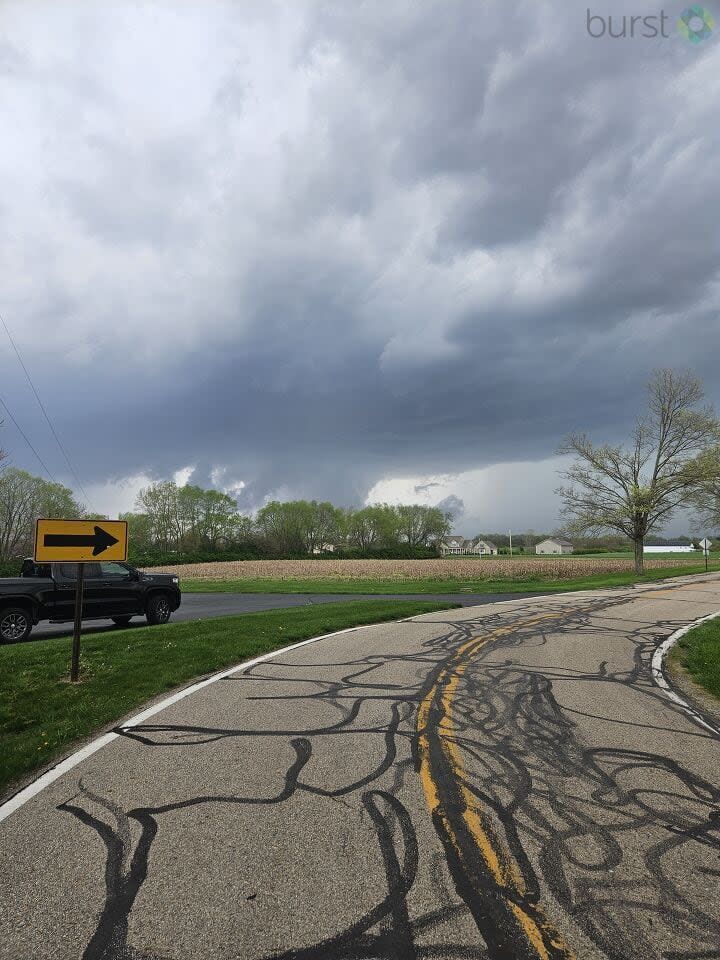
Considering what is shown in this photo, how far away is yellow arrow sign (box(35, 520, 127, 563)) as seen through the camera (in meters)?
7.76

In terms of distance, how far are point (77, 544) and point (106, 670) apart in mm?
2209

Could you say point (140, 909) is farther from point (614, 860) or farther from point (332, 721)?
point (332, 721)

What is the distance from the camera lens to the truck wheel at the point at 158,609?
1525cm

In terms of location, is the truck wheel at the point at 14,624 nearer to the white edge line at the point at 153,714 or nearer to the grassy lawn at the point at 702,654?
the white edge line at the point at 153,714

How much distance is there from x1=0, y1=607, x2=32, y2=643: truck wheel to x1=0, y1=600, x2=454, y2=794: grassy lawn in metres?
1.54

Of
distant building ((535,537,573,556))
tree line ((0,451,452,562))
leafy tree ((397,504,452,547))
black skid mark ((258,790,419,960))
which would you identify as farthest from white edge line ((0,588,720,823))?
distant building ((535,537,573,556))

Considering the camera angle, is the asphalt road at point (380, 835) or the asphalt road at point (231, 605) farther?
the asphalt road at point (231, 605)

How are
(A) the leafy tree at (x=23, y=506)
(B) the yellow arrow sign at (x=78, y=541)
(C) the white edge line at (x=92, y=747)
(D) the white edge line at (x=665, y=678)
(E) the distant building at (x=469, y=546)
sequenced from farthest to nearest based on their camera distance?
(E) the distant building at (x=469, y=546)
(A) the leafy tree at (x=23, y=506)
(B) the yellow arrow sign at (x=78, y=541)
(D) the white edge line at (x=665, y=678)
(C) the white edge line at (x=92, y=747)

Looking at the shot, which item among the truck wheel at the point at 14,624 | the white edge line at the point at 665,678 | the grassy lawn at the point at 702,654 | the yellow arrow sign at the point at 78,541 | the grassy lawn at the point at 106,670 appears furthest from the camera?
the truck wheel at the point at 14,624

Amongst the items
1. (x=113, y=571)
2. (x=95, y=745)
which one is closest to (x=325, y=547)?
(x=113, y=571)

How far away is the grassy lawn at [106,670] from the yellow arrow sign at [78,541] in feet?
6.00

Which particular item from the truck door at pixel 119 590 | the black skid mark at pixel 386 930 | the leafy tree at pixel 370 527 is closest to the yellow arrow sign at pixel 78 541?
the black skid mark at pixel 386 930

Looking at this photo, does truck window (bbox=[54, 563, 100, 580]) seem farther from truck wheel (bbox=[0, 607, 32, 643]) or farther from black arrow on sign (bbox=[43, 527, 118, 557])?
black arrow on sign (bbox=[43, 527, 118, 557])

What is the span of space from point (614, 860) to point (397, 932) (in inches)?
59.5
